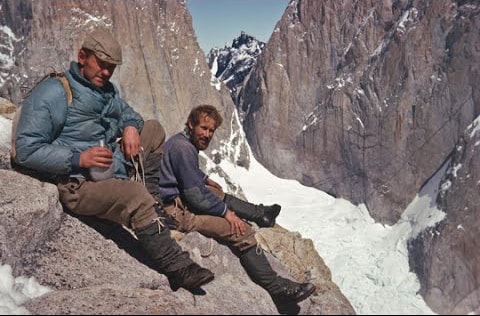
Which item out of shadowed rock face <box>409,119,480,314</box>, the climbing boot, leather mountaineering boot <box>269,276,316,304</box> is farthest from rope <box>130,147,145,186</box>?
shadowed rock face <box>409,119,480,314</box>

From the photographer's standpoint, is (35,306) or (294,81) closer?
(35,306)

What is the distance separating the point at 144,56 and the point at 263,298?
4262cm

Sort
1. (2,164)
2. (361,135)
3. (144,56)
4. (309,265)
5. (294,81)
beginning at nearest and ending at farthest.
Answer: (2,164), (309,265), (144,56), (361,135), (294,81)

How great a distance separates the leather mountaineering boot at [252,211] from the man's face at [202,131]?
1.14 m

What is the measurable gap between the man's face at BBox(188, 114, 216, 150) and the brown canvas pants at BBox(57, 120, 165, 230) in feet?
2.25

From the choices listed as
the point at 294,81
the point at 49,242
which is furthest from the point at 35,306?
the point at 294,81

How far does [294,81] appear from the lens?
58.6 m

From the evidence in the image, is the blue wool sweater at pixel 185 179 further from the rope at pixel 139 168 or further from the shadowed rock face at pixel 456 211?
the shadowed rock face at pixel 456 211

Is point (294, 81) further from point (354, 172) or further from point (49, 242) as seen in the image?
point (49, 242)

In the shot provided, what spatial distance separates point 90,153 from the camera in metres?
4.04

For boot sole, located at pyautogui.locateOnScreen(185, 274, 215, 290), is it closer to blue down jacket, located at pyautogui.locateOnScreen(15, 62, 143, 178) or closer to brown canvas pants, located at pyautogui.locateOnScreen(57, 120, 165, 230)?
brown canvas pants, located at pyautogui.locateOnScreen(57, 120, 165, 230)

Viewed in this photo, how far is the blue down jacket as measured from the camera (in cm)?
391

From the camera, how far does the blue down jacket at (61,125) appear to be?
12.8ft

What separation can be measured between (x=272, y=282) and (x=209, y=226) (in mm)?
840
